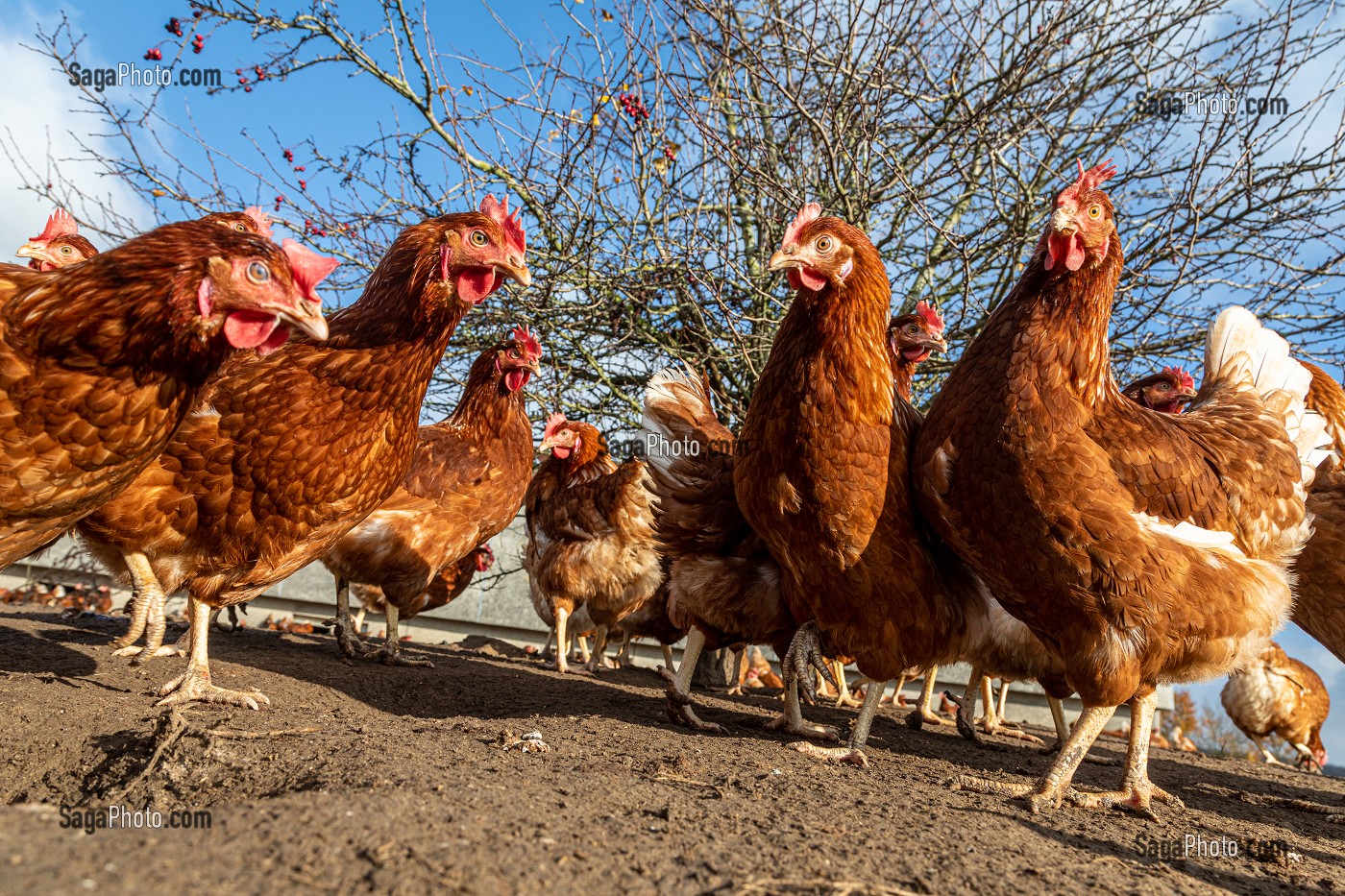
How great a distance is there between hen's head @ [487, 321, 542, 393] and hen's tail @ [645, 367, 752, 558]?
86cm

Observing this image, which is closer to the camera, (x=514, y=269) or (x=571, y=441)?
(x=514, y=269)

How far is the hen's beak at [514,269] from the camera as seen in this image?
331 cm

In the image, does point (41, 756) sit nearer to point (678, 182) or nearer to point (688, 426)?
point (688, 426)

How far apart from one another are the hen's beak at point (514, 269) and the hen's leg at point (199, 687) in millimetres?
1746

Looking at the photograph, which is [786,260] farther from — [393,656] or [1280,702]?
[1280,702]

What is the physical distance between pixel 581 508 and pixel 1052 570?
12.2 feet

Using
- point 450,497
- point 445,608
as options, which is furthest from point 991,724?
point 445,608

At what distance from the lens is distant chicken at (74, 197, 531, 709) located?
296 cm

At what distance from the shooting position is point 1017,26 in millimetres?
5637

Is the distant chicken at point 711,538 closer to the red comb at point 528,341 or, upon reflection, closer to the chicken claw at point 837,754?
the chicken claw at point 837,754

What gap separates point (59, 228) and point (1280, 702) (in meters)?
9.04

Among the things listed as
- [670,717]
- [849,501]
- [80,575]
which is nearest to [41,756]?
[670,717]

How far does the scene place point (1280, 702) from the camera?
6113 millimetres

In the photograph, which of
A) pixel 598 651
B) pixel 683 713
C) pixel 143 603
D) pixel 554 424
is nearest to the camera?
pixel 683 713
